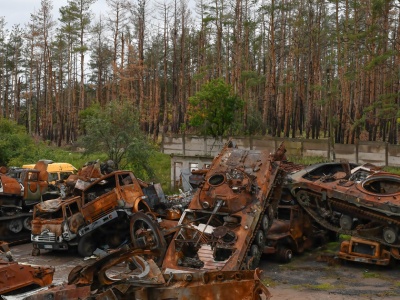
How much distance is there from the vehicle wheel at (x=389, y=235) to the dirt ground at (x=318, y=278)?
0.86m

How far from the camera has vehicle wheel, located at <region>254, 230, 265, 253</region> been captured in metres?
13.7

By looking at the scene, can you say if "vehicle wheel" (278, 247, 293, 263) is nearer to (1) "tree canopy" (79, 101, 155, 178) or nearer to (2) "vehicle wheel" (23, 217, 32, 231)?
(2) "vehicle wheel" (23, 217, 32, 231)

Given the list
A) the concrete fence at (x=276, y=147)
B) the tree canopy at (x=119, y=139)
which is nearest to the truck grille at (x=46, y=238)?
the concrete fence at (x=276, y=147)

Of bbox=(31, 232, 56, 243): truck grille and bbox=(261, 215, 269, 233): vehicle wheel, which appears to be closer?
bbox=(261, 215, 269, 233): vehicle wheel

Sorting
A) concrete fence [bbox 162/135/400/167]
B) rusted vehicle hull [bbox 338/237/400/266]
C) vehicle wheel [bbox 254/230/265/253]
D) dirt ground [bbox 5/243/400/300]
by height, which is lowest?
dirt ground [bbox 5/243/400/300]

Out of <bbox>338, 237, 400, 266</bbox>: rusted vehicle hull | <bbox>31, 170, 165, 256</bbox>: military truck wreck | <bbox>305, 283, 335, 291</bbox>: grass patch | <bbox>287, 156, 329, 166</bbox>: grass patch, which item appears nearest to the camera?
<bbox>305, 283, 335, 291</bbox>: grass patch

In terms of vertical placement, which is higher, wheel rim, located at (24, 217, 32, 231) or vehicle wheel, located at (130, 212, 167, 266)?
vehicle wheel, located at (130, 212, 167, 266)

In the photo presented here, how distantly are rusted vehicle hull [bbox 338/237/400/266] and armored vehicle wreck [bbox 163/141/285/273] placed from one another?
2244mm

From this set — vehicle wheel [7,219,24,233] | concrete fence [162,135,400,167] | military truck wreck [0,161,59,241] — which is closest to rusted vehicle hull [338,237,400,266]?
concrete fence [162,135,400,167]

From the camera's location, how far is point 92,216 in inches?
639

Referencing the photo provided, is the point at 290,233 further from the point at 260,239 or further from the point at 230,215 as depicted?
the point at 230,215

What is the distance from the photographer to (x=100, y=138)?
2605 cm

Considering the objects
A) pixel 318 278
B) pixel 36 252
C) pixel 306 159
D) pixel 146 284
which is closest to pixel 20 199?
pixel 36 252

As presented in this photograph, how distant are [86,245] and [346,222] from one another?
7815 mm
